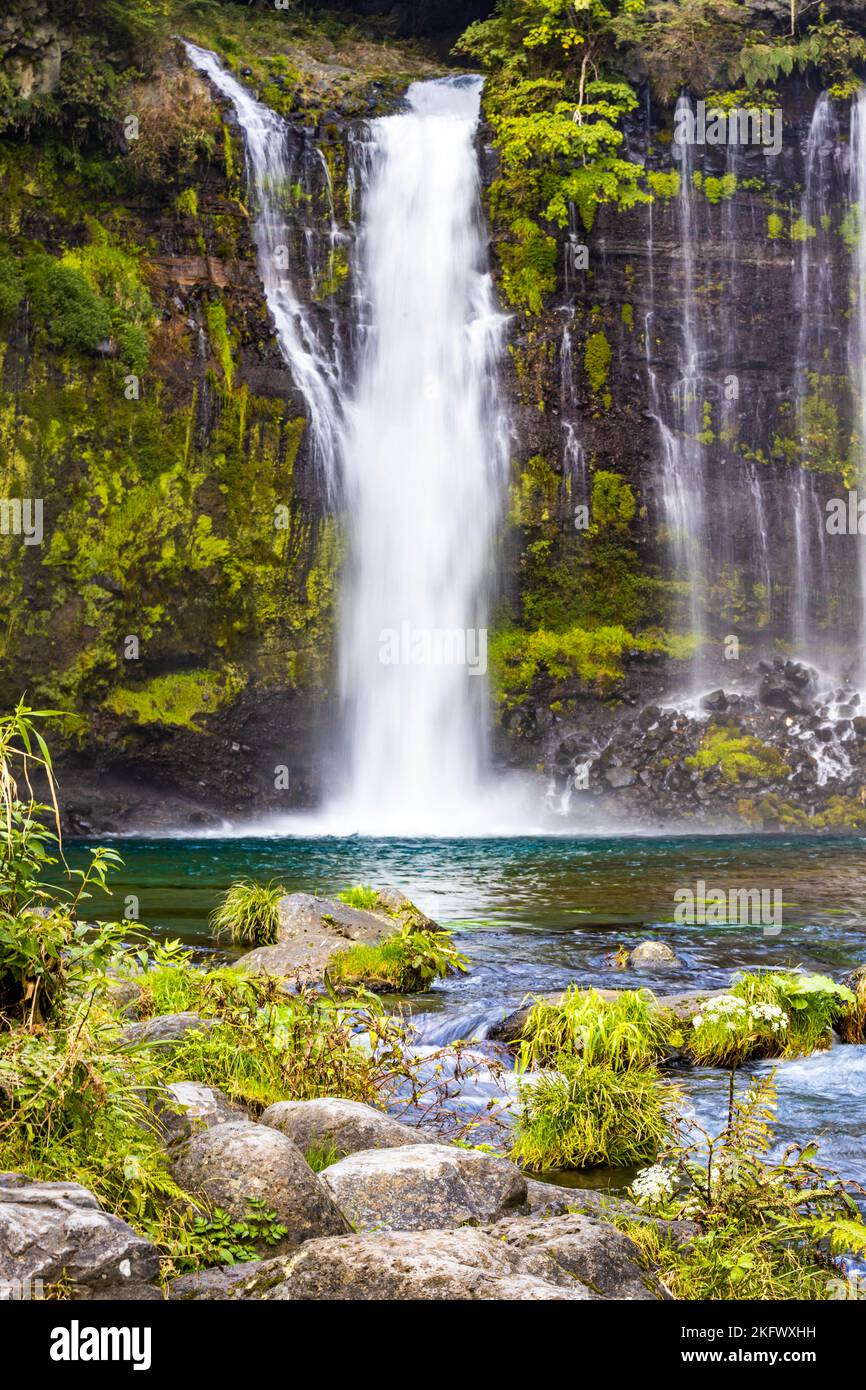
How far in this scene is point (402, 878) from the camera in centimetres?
1648

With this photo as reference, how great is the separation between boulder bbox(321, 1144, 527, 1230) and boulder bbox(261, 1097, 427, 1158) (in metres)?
0.43

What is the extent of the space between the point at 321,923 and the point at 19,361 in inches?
672

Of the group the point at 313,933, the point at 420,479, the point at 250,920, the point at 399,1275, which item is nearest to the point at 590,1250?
the point at 399,1275

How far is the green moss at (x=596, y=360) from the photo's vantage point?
27062 millimetres

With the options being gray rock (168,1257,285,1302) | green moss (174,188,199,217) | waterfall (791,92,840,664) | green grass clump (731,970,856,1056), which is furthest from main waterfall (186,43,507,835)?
gray rock (168,1257,285,1302)

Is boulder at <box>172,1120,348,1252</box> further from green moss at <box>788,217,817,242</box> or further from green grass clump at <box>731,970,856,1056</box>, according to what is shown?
green moss at <box>788,217,817,242</box>

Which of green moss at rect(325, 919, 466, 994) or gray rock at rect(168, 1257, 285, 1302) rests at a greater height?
gray rock at rect(168, 1257, 285, 1302)

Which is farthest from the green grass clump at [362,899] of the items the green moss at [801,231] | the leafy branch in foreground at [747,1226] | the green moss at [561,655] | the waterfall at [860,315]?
the green moss at [801,231]

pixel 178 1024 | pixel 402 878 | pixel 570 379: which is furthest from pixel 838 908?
pixel 570 379

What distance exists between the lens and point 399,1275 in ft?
10.0

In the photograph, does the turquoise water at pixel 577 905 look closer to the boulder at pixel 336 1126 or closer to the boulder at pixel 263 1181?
the boulder at pixel 336 1126

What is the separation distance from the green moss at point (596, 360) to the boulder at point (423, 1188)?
969 inches

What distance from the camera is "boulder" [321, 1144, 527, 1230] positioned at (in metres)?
3.96
